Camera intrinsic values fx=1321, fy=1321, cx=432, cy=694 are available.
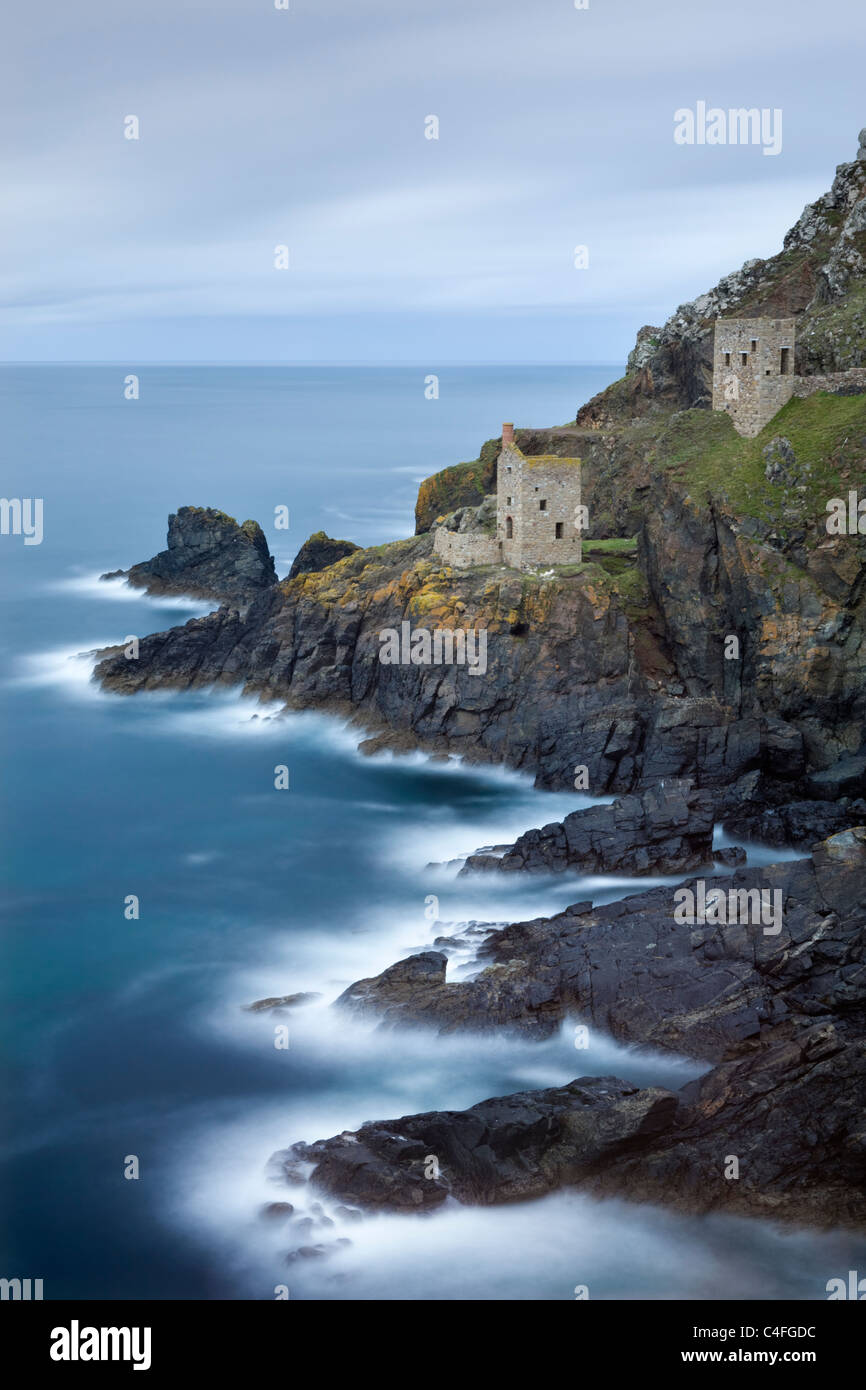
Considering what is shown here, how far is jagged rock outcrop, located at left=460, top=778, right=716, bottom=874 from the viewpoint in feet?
134

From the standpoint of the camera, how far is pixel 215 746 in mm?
57312

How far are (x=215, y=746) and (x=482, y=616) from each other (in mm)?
12954

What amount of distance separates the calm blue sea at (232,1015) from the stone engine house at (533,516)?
1038cm

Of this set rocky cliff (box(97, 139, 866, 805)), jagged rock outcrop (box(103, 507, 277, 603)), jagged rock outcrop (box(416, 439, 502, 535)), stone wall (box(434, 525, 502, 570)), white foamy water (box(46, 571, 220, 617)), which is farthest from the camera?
jagged rock outcrop (box(103, 507, 277, 603))

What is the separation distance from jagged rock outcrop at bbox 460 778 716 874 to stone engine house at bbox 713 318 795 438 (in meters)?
20.6

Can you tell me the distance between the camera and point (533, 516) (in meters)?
56.3

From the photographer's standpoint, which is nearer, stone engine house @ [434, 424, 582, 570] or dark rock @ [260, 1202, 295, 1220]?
dark rock @ [260, 1202, 295, 1220]

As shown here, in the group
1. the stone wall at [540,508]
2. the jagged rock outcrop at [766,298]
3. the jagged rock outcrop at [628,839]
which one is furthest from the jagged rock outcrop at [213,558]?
the jagged rock outcrop at [628,839]

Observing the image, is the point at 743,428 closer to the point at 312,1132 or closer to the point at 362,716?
the point at 362,716

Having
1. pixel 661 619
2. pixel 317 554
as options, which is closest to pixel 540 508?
pixel 661 619

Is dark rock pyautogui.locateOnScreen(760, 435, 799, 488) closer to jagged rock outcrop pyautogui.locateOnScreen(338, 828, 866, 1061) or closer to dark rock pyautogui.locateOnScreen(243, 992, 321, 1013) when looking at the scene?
jagged rock outcrop pyautogui.locateOnScreen(338, 828, 866, 1061)

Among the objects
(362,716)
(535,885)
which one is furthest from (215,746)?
(535,885)

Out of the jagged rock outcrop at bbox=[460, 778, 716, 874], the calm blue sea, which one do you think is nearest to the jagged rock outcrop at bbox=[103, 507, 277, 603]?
the calm blue sea

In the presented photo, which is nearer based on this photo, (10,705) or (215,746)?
(215,746)
